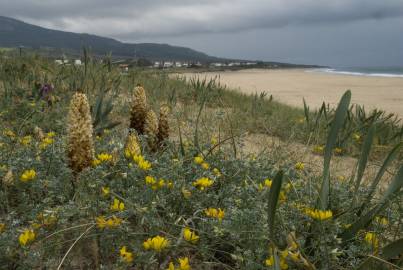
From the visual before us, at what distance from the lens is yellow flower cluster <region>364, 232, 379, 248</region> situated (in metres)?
1.62

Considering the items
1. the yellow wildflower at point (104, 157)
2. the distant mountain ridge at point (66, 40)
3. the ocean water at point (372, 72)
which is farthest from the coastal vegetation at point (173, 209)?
the distant mountain ridge at point (66, 40)

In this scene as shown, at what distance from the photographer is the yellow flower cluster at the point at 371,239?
5.31ft

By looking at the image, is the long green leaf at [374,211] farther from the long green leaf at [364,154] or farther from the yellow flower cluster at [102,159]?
the yellow flower cluster at [102,159]

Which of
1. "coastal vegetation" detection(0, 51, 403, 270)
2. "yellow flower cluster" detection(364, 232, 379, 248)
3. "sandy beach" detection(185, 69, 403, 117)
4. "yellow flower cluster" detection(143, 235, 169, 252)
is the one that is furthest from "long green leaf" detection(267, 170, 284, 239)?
"sandy beach" detection(185, 69, 403, 117)

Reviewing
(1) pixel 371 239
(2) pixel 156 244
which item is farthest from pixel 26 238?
(1) pixel 371 239

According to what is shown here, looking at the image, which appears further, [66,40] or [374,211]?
[66,40]

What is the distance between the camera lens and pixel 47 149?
2568 millimetres

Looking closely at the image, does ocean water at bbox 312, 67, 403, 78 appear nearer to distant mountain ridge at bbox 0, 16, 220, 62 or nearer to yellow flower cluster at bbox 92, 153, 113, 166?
yellow flower cluster at bbox 92, 153, 113, 166

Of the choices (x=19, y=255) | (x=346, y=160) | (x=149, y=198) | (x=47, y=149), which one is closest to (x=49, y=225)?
(x=19, y=255)

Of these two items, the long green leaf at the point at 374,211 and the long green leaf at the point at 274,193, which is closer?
the long green leaf at the point at 274,193

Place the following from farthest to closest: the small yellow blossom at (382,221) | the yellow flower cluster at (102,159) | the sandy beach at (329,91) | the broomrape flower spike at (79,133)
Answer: the sandy beach at (329,91), the yellow flower cluster at (102,159), the broomrape flower spike at (79,133), the small yellow blossom at (382,221)

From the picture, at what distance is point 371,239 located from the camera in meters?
1.65

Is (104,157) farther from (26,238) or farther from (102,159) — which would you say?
(26,238)

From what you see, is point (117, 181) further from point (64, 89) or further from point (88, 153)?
point (64, 89)
